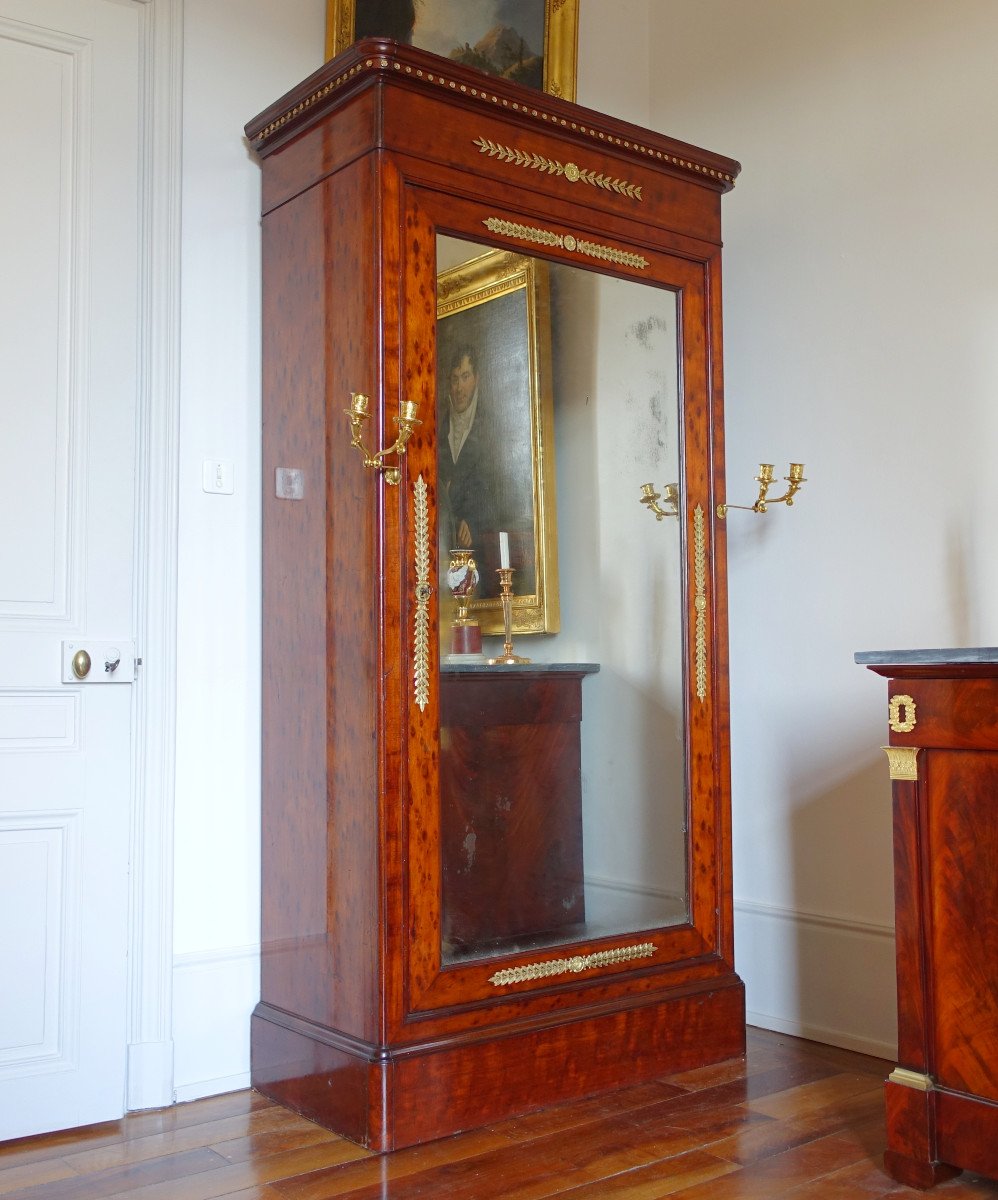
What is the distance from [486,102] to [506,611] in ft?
3.45

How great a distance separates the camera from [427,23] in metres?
3.16

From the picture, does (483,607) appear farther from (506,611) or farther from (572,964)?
(572,964)

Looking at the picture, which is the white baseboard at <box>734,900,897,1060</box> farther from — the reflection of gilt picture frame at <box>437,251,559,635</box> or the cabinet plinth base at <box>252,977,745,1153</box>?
the reflection of gilt picture frame at <box>437,251,559,635</box>

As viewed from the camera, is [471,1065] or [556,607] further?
[556,607]

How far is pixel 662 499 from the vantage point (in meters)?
2.84

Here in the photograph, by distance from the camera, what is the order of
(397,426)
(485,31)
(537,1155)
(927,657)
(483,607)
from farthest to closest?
(485,31) < (483,607) < (397,426) < (537,1155) < (927,657)

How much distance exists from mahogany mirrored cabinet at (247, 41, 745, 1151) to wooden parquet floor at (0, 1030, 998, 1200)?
→ 9 centimetres

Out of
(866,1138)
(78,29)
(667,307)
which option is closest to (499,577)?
(667,307)

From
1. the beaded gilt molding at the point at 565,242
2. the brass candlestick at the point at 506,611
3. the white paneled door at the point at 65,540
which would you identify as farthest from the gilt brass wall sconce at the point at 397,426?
the white paneled door at the point at 65,540

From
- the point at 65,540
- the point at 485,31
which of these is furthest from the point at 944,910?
the point at 485,31

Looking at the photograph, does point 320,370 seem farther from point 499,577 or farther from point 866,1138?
point 866,1138

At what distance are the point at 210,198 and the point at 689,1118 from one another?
7.28 ft

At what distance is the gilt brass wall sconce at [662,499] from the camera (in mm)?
2822

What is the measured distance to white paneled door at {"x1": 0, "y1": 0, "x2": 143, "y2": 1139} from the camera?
8.08ft
